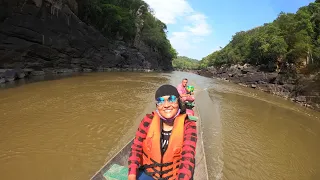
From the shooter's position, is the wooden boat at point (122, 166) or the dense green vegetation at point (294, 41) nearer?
the wooden boat at point (122, 166)

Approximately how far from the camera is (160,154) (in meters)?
2.73

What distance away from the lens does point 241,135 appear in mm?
9422

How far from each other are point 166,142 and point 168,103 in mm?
491

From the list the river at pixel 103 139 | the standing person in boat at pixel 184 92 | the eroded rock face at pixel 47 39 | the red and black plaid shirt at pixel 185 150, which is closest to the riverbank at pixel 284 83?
the river at pixel 103 139

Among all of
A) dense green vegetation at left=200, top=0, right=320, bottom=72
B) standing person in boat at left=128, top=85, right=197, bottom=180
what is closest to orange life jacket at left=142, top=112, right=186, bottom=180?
standing person in boat at left=128, top=85, right=197, bottom=180

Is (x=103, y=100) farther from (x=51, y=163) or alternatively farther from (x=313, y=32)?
(x=313, y=32)

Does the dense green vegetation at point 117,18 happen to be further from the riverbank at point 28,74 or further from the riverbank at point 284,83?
the riverbank at point 284,83

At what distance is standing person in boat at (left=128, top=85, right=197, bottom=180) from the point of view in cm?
265

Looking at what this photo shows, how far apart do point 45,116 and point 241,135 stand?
8.00 m

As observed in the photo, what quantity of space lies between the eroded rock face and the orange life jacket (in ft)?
65.6

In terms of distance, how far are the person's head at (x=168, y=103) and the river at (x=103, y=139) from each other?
3.36 m

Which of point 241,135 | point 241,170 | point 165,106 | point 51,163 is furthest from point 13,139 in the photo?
point 241,135

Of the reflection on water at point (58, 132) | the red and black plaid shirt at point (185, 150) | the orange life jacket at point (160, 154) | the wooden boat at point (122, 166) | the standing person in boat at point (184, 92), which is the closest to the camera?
the red and black plaid shirt at point (185, 150)

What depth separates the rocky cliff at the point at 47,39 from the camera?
64.2ft
